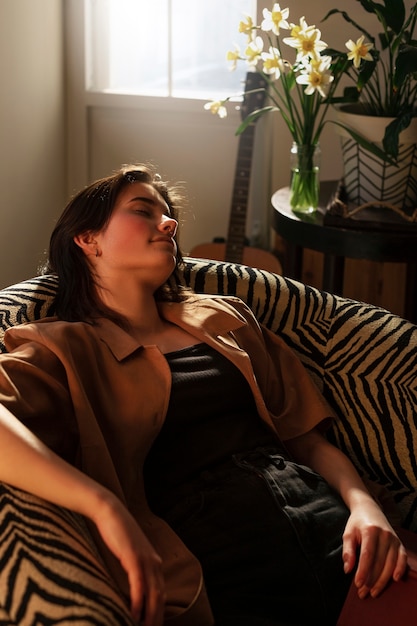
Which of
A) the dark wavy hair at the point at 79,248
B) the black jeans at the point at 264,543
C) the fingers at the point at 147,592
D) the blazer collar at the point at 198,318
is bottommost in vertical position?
the black jeans at the point at 264,543

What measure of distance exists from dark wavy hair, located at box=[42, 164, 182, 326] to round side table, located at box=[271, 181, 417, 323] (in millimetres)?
792

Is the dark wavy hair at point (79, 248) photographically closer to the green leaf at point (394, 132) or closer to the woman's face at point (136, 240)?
the woman's face at point (136, 240)

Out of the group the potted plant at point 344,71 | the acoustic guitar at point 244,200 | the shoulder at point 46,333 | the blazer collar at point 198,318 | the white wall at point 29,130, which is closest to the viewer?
the shoulder at point 46,333

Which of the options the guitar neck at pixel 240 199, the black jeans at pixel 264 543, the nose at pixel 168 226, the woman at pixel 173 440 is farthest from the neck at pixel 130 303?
the guitar neck at pixel 240 199

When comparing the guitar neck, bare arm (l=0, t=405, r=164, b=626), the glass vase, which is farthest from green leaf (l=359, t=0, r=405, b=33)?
bare arm (l=0, t=405, r=164, b=626)

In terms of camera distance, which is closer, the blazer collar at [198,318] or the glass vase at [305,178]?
the blazer collar at [198,318]

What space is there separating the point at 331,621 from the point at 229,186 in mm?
2120

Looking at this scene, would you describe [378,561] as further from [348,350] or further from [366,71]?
[366,71]

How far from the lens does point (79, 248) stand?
1.61 m

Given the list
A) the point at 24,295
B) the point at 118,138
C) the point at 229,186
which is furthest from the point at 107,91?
the point at 24,295

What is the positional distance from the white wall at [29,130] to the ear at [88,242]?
3.85 ft

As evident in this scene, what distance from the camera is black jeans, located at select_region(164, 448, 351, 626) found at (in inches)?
51.9

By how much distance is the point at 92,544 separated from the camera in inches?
47.3

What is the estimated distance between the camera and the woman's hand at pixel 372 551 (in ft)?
4.23
